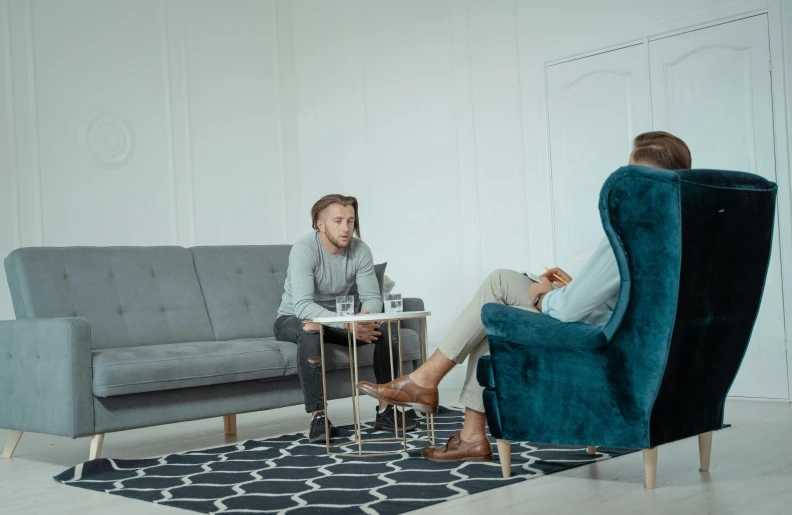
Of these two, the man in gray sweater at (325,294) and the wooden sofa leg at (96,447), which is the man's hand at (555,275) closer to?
the man in gray sweater at (325,294)

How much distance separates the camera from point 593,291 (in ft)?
7.93

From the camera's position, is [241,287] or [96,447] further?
[241,287]

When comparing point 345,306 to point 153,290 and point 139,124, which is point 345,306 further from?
point 139,124

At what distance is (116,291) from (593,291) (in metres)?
2.41

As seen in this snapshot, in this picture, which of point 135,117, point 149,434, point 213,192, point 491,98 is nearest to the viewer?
point 149,434

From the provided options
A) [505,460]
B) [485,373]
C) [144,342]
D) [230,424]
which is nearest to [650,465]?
[505,460]

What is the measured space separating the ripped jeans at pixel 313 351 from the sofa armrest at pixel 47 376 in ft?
2.78

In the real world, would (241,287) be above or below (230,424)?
above

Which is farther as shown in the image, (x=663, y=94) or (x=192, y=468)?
(x=663, y=94)

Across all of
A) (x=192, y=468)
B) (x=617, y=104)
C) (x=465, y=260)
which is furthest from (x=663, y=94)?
(x=192, y=468)

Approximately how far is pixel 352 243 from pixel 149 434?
1.44 metres

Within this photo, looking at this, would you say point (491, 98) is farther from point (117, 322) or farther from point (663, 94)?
point (117, 322)

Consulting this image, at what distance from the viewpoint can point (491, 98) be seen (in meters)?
5.69

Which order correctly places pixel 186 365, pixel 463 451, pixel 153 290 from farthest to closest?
pixel 153 290
pixel 186 365
pixel 463 451
